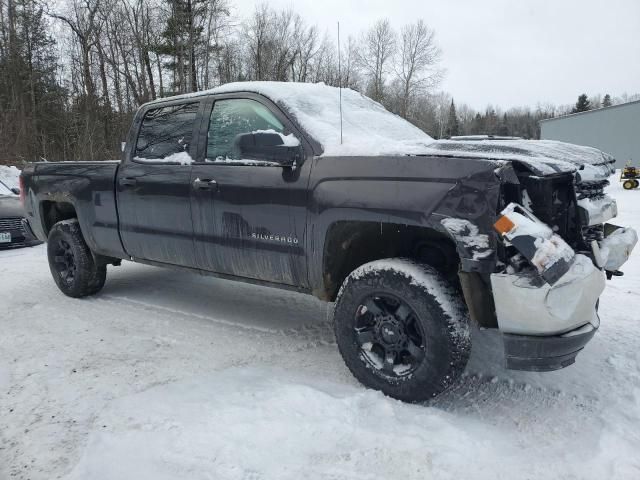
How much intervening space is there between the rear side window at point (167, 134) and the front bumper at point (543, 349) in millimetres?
2612

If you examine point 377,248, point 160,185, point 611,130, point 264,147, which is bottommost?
point 377,248

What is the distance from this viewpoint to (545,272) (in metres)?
2.21

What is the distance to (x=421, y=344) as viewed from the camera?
2672 mm

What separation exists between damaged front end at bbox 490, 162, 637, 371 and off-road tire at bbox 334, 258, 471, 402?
25cm

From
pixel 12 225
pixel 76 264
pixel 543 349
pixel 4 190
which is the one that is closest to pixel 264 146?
pixel 543 349

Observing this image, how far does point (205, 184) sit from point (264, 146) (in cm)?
76

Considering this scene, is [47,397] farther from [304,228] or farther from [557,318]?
[557,318]

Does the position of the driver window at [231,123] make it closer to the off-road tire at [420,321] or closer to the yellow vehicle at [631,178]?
the off-road tire at [420,321]

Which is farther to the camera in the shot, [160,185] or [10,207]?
[10,207]

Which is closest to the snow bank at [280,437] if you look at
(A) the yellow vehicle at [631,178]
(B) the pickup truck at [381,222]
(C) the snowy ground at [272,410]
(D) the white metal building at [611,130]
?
(C) the snowy ground at [272,410]

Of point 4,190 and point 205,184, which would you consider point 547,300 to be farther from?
point 4,190

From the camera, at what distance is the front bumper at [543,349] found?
2342 mm

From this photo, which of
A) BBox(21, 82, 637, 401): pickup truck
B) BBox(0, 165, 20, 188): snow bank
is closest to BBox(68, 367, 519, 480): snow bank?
BBox(21, 82, 637, 401): pickup truck

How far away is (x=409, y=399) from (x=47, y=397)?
2106 mm
